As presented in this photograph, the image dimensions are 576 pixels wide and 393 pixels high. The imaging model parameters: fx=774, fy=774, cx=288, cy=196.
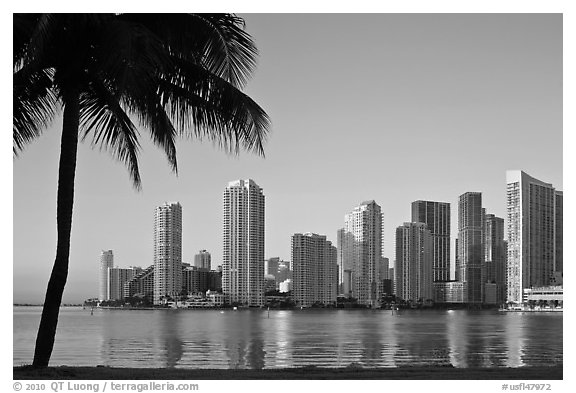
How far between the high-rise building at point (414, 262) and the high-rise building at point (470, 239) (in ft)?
8.60

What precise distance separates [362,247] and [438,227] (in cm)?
863

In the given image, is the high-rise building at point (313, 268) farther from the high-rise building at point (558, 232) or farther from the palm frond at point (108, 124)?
the palm frond at point (108, 124)

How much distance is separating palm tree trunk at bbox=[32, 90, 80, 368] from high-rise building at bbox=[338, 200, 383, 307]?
4013 cm

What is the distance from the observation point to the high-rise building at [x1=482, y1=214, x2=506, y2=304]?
49812 millimetres

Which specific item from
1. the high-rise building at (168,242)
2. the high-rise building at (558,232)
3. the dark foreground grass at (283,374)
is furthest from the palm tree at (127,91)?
the high-rise building at (168,242)

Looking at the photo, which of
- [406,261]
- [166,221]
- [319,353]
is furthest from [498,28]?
[406,261]

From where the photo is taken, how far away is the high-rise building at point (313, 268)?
49.4 meters

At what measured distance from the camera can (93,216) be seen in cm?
7775

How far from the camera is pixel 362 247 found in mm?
50312

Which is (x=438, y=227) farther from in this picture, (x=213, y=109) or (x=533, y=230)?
(x=213, y=109)

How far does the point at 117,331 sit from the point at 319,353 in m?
20.5

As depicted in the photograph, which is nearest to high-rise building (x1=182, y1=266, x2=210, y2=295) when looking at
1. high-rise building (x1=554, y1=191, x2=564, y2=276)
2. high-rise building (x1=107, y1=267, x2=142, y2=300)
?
high-rise building (x1=107, y1=267, x2=142, y2=300)

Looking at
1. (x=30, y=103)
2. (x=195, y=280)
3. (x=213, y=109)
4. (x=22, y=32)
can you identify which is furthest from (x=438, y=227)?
(x=22, y=32)
